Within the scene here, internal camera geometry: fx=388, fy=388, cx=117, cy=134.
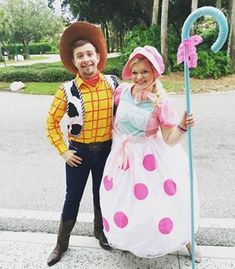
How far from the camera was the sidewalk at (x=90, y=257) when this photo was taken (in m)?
2.55

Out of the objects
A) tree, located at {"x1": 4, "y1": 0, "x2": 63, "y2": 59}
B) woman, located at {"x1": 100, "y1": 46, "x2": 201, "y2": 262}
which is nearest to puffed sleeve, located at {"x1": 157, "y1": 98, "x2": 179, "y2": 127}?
woman, located at {"x1": 100, "y1": 46, "x2": 201, "y2": 262}

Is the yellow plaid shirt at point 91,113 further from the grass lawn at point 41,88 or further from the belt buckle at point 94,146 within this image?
the grass lawn at point 41,88

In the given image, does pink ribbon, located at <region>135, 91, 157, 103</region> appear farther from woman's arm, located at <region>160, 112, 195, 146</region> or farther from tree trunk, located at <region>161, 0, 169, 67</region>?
tree trunk, located at <region>161, 0, 169, 67</region>

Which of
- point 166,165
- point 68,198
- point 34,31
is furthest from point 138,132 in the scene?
point 34,31

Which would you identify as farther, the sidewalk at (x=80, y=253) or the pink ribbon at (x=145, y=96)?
the sidewalk at (x=80, y=253)

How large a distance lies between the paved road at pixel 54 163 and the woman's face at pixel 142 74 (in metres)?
1.55

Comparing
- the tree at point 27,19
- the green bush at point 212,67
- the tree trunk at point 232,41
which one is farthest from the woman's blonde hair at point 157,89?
the tree at point 27,19

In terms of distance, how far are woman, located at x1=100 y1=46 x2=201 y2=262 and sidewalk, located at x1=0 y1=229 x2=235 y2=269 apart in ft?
0.70

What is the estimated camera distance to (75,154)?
100.0 inches

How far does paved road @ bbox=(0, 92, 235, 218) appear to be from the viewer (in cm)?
377

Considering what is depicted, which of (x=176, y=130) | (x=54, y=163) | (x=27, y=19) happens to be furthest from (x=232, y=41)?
(x=27, y=19)

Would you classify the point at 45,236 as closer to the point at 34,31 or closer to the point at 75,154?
the point at 75,154

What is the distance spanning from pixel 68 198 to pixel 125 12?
69.0 ft

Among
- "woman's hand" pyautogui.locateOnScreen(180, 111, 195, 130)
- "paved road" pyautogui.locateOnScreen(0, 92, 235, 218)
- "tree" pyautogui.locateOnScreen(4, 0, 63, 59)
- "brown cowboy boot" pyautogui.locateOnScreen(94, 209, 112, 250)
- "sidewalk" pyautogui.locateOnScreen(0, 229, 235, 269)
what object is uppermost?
"tree" pyautogui.locateOnScreen(4, 0, 63, 59)
